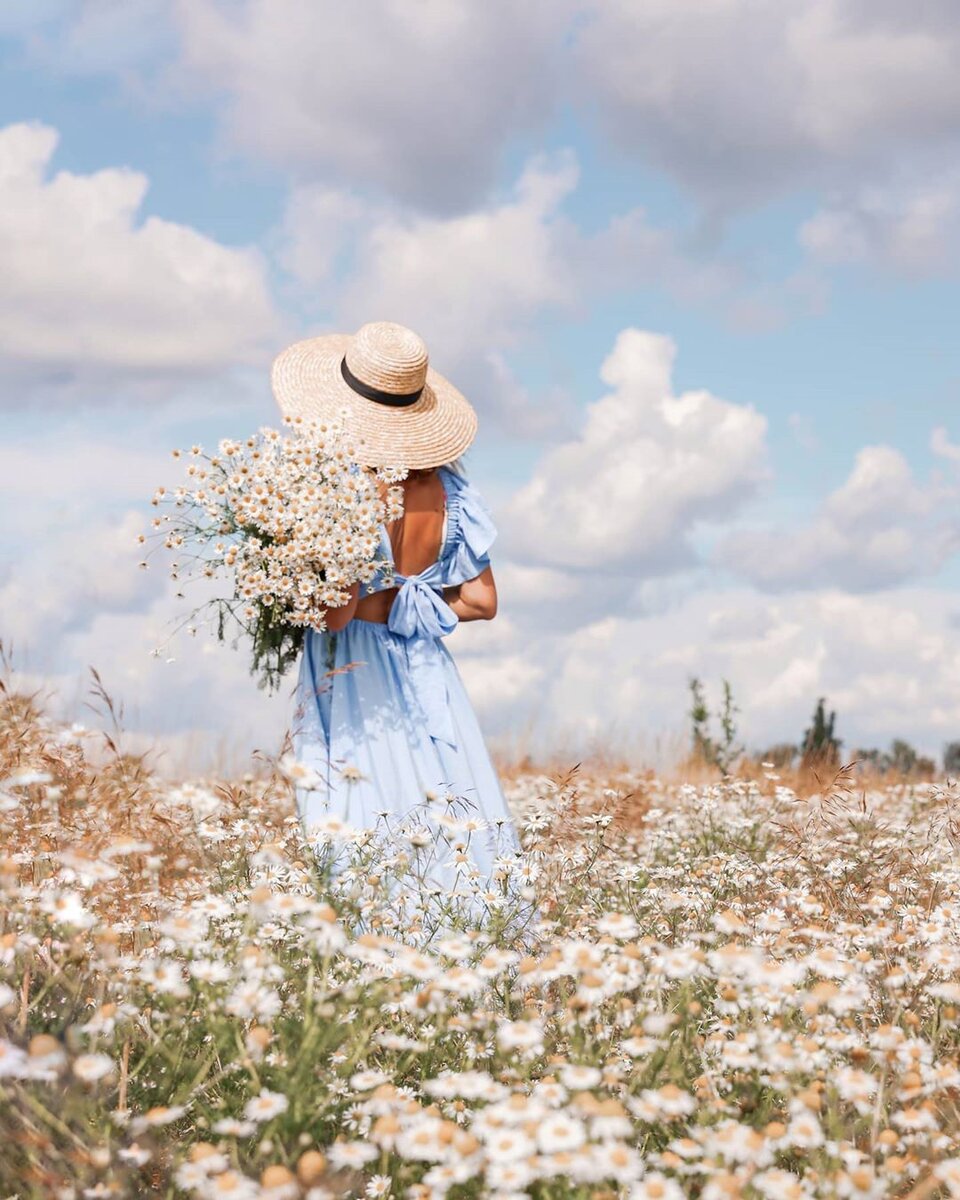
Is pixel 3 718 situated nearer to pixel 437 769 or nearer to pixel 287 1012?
pixel 437 769

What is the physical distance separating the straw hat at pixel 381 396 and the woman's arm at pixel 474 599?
2.04 ft

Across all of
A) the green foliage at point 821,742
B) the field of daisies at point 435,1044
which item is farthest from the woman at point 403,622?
the green foliage at point 821,742

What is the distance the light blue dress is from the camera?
5.48 meters

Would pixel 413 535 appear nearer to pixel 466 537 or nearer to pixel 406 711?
pixel 466 537

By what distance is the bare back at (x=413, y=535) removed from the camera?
226 inches

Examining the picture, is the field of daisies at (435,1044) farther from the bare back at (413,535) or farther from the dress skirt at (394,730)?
the bare back at (413,535)

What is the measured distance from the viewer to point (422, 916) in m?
4.03

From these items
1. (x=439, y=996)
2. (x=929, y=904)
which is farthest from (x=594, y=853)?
(x=439, y=996)

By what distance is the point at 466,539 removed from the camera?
19.4ft

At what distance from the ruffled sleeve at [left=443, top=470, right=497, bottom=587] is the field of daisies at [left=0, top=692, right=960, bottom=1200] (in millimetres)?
1679

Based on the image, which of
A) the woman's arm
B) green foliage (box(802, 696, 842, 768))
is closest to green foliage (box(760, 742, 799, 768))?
green foliage (box(802, 696, 842, 768))

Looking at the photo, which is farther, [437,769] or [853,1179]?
[437,769]

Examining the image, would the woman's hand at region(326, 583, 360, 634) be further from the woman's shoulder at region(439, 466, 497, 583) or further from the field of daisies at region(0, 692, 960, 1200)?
the field of daisies at region(0, 692, 960, 1200)

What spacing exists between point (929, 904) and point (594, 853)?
128 centimetres
